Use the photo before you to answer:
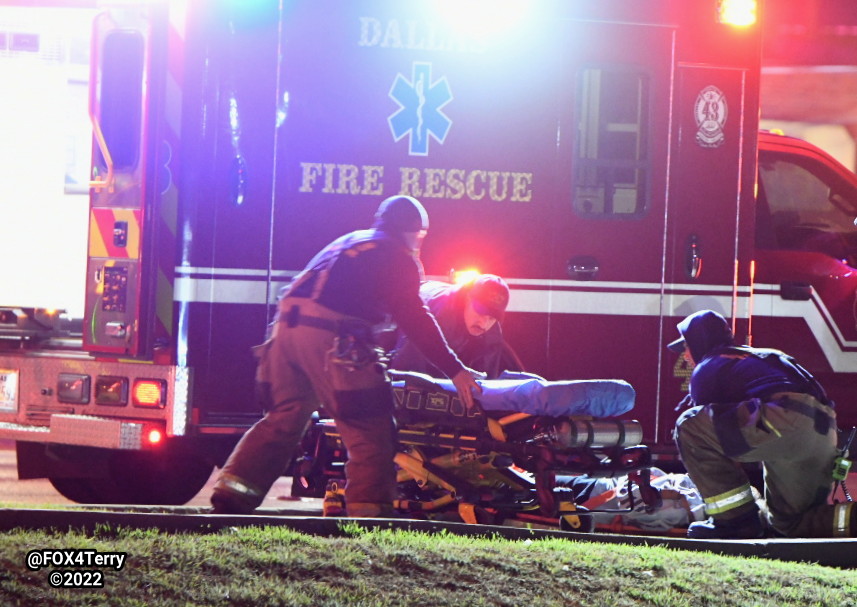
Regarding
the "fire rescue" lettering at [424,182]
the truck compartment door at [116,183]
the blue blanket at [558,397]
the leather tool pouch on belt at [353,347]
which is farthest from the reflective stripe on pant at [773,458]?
the truck compartment door at [116,183]

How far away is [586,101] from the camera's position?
6758mm

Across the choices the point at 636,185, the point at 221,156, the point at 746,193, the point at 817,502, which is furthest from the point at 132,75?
the point at 817,502

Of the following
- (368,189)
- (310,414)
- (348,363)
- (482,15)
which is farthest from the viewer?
(482,15)

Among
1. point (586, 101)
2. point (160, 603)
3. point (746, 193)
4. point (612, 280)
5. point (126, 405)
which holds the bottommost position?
point (160, 603)

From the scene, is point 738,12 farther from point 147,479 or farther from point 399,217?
point 147,479

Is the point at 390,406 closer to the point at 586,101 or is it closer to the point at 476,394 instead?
the point at 476,394

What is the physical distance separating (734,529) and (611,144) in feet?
6.85

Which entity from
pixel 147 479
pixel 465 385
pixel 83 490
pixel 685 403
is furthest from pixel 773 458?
pixel 83 490

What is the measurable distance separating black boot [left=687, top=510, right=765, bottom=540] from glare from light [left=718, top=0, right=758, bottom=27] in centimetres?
263

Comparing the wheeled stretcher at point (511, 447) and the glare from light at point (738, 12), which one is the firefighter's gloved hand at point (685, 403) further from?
the glare from light at point (738, 12)

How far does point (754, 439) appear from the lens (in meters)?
6.00

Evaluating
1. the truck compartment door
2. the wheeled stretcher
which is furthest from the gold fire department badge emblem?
the truck compartment door

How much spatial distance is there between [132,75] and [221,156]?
582 millimetres

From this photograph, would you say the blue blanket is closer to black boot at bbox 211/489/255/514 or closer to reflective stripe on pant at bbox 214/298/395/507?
reflective stripe on pant at bbox 214/298/395/507
